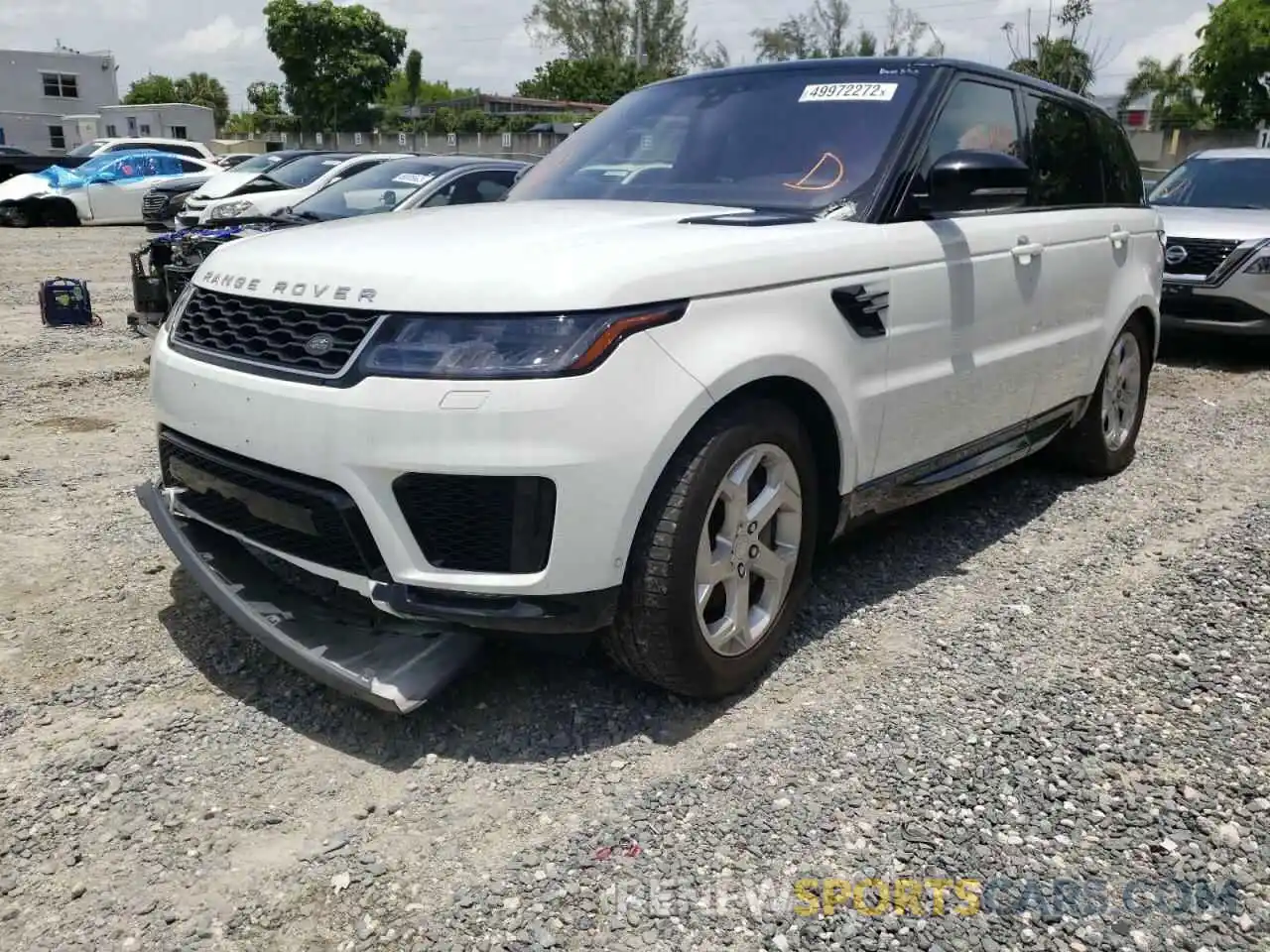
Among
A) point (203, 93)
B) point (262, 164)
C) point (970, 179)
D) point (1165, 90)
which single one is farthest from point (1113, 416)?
point (203, 93)

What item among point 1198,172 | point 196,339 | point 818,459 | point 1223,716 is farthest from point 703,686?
point 1198,172

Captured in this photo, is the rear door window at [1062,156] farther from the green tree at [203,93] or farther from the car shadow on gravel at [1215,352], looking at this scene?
the green tree at [203,93]

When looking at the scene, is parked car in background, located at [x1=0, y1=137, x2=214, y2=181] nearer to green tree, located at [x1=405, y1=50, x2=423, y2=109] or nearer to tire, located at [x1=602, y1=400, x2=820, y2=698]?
tire, located at [x1=602, y1=400, x2=820, y2=698]

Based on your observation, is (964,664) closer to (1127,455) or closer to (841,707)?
(841,707)

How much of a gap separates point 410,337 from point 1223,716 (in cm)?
249

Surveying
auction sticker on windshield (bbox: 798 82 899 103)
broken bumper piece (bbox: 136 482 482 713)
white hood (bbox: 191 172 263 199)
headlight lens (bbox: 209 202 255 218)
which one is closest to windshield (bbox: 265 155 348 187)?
white hood (bbox: 191 172 263 199)

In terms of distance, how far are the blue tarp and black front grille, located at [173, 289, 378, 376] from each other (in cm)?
2091

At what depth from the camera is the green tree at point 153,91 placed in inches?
3474

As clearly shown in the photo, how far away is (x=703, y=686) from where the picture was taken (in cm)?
298

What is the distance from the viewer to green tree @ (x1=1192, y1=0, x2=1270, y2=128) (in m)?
32.5

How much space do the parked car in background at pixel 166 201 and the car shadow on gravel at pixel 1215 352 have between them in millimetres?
14106

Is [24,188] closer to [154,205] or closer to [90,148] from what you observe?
[154,205]

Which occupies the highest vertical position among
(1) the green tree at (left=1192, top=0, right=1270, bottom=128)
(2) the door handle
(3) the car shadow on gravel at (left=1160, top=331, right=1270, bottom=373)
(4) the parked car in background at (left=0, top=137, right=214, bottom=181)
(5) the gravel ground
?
(1) the green tree at (left=1192, top=0, right=1270, bottom=128)

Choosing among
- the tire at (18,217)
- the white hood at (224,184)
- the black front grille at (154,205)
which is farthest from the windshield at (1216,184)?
the tire at (18,217)
